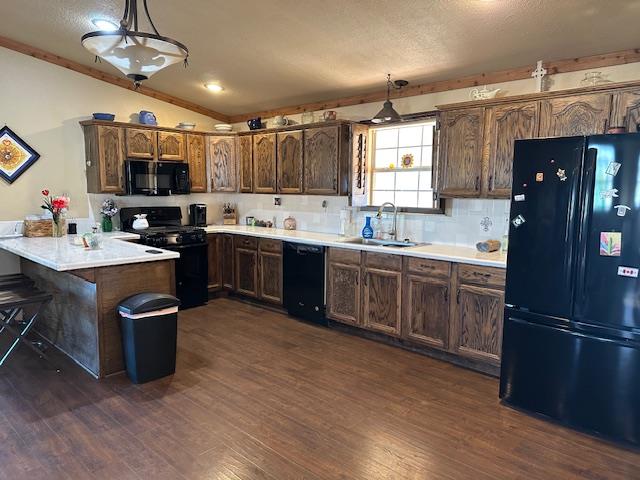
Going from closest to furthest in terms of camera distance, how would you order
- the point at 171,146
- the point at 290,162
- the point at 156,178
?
the point at 290,162 < the point at 156,178 < the point at 171,146

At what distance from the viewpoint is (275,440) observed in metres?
2.46

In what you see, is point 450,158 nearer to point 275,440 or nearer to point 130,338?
point 275,440

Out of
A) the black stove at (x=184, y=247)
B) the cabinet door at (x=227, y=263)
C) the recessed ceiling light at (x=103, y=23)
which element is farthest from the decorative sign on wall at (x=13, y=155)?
the cabinet door at (x=227, y=263)

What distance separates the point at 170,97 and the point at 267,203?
1828mm

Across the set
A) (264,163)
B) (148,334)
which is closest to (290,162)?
(264,163)

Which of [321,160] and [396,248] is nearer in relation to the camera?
[396,248]

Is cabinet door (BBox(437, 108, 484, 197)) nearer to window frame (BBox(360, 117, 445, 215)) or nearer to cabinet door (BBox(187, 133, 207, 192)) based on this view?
window frame (BBox(360, 117, 445, 215))

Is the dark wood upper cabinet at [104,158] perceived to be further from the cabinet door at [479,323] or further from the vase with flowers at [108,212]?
the cabinet door at [479,323]

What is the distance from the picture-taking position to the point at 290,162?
511 centimetres

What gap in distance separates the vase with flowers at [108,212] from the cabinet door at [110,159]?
0.22 meters

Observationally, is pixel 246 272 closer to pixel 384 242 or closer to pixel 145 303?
pixel 384 242

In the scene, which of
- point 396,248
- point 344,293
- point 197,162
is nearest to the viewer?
point 396,248

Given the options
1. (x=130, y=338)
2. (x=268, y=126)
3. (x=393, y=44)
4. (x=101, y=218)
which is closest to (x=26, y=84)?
(x=101, y=218)

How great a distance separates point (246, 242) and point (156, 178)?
1.32 meters
